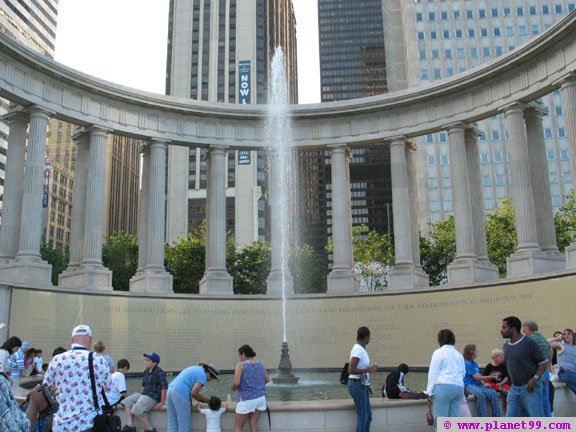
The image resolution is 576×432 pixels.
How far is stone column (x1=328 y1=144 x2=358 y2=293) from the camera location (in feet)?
129

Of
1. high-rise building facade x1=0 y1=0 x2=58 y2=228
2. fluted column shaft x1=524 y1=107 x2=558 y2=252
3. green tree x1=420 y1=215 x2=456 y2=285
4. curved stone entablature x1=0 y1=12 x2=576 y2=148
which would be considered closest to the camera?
curved stone entablature x1=0 y1=12 x2=576 y2=148

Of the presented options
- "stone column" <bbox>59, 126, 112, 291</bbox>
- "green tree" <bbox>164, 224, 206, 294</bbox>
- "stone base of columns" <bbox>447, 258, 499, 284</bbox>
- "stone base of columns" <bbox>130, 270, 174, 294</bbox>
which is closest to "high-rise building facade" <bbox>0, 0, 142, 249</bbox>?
"green tree" <bbox>164, 224, 206, 294</bbox>

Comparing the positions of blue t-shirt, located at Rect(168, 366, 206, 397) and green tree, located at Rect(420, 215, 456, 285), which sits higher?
green tree, located at Rect(420, 215, 456, 285)

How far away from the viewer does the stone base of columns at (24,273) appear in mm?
33000

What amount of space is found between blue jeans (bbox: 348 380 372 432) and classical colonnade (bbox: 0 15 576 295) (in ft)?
75.0

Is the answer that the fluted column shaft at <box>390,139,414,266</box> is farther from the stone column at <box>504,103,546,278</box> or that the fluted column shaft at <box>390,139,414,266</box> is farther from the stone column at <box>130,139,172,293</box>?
the stone column at <box>130,139,172,293</box>

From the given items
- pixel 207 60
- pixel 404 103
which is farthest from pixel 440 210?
pixel 404 103

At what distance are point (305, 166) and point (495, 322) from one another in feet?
518

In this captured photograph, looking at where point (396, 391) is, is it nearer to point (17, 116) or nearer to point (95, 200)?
point (95, 200)

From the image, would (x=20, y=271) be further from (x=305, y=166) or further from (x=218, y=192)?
(x=305, y=166)

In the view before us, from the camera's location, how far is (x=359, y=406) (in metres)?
12.8

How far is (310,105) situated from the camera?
140 ft

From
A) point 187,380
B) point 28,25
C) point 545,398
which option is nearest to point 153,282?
point 187,380

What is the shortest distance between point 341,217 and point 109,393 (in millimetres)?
30083
